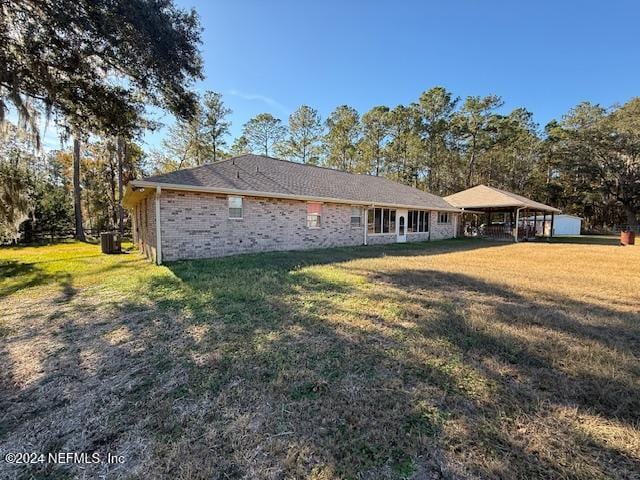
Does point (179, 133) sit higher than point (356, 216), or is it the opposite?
point (179, 133)

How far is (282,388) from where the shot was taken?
8.41ft

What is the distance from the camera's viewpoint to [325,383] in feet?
8.64

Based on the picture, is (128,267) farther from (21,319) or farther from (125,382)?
(125,382)

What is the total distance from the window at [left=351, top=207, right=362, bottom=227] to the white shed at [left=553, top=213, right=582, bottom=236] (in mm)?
24979

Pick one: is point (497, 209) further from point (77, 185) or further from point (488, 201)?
point (77, 185)

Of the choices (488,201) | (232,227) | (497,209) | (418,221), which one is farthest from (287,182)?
(497,209)

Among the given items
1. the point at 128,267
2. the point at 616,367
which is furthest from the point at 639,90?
the point at 128,267

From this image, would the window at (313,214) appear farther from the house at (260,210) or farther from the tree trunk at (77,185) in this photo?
the tree trunk at (77,185)

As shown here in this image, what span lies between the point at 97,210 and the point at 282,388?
29.9 meters

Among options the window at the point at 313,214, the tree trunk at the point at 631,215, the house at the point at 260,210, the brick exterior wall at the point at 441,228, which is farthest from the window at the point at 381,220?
the tree trunk at the point at 631,215

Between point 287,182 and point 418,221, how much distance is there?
9.46 meters

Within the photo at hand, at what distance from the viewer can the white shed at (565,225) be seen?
1120 inches

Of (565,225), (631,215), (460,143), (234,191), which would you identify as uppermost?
(460,143)

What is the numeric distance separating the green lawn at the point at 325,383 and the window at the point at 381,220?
32.3 ft
